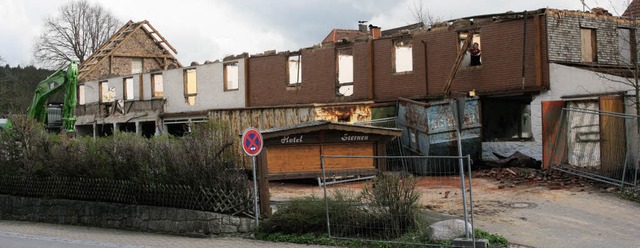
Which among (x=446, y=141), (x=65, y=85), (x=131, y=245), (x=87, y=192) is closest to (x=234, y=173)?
(x=131, y=245)

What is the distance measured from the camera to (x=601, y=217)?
45.0 ft

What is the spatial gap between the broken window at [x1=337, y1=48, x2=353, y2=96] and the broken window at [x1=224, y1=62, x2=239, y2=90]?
6687 mm

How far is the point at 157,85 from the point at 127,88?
9.63ft

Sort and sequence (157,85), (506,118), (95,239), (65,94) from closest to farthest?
(95,239) → (506,118) → (65,94) → (157,85)

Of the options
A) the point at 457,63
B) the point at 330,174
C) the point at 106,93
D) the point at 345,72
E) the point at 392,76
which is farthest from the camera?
the point at 106,93

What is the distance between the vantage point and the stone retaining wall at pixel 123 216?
45.9ft

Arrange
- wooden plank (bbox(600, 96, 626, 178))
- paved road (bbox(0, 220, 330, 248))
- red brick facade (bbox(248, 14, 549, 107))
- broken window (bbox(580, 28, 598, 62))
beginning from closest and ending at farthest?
paved road (bbox(0, 220, 330, 248)) < wooden plank (bbox(600, 96, 626, 178)) < red brick facade (bbox(248, 14, 549, 107)) < broken window (bbox(580, 28, 598, 62))

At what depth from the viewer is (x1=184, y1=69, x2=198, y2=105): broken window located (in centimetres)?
3506

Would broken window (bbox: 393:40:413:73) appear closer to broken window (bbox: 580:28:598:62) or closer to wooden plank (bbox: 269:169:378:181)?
broken window (bbox: 580:28:598:62)

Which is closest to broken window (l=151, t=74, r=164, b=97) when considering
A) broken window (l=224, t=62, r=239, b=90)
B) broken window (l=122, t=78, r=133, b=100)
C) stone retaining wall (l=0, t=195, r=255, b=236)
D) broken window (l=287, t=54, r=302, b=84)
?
broken window (l=122, t=78, r=133, b=100)

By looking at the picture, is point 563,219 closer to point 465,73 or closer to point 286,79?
point 465,73

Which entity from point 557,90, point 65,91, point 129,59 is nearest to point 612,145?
point 557,90

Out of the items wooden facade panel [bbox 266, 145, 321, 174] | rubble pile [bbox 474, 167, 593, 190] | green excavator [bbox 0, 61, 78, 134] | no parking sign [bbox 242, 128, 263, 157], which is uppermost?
green excavator [bbox 0, 61, 78, 134]

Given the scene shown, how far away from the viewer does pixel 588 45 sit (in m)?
23.7
